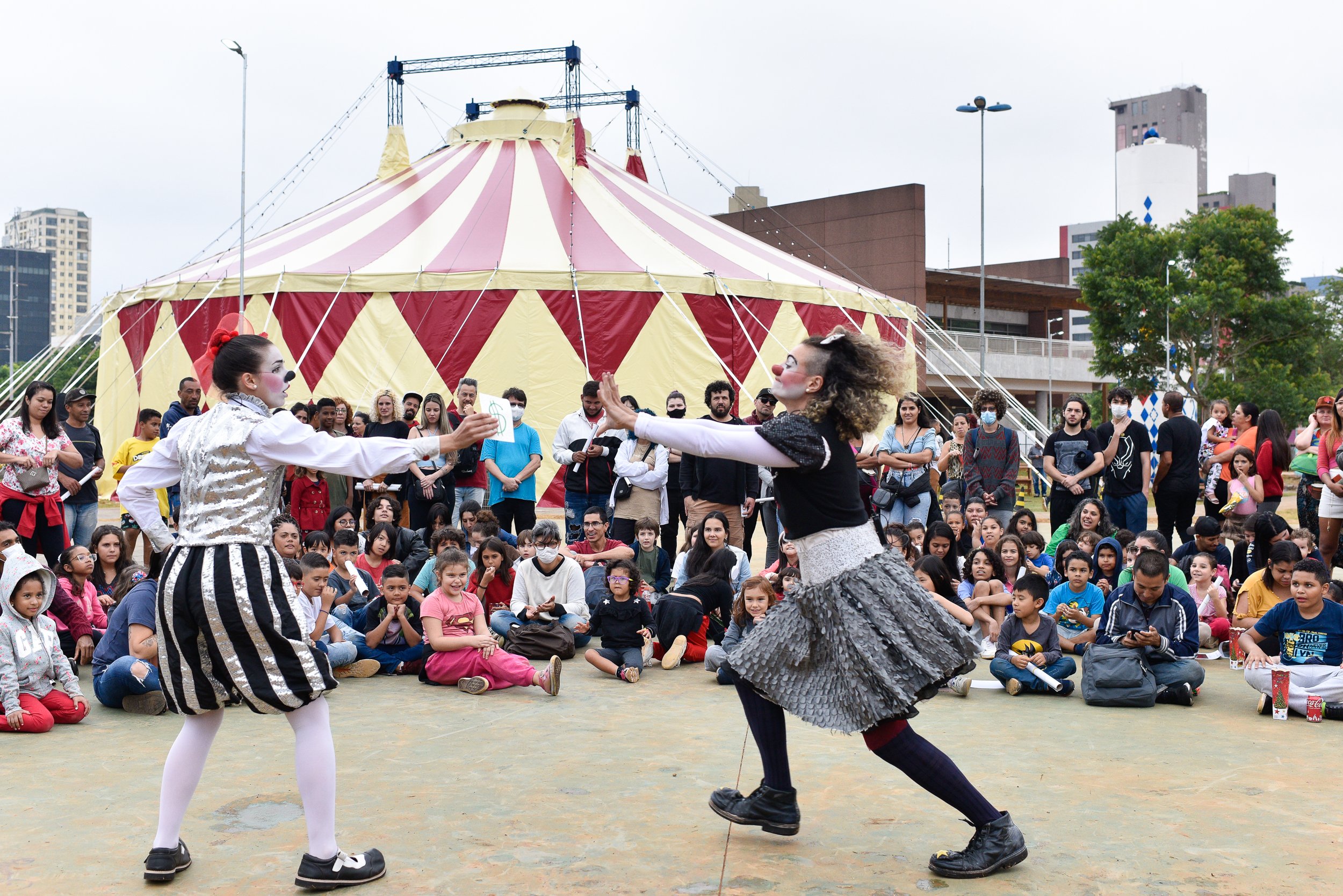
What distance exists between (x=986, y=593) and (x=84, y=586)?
16.9 feet

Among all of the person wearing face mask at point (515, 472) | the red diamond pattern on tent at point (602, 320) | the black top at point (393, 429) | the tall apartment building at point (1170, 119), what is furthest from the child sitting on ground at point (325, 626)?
the tall apartment building at point (1170, 119)

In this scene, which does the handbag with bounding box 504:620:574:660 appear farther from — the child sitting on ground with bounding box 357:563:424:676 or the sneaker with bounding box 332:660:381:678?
the sneaker with bounding box 332:660:381:678

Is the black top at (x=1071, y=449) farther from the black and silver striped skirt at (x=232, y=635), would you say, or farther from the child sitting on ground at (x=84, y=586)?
the black and silver striped skirt at (x=232, y=635)

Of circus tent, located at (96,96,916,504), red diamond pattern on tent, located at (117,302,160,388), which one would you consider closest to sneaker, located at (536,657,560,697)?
circus tent, located at (96,96,916,504)

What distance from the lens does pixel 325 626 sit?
6.07 metres

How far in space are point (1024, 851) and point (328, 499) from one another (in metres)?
6.86

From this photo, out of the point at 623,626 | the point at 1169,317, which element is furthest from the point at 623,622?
the point at 1169,317

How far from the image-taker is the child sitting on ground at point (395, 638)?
623cm

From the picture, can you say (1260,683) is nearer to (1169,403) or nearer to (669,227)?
(1169,403)

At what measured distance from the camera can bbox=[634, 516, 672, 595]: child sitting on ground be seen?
7.52 metres

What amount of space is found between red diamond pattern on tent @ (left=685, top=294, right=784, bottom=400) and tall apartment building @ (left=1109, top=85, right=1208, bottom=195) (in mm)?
126834

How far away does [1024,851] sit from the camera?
316 cm

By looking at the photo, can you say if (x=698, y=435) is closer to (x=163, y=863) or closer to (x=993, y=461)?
(x=163, y=863)

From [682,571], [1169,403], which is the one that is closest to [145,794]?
[682,571]
